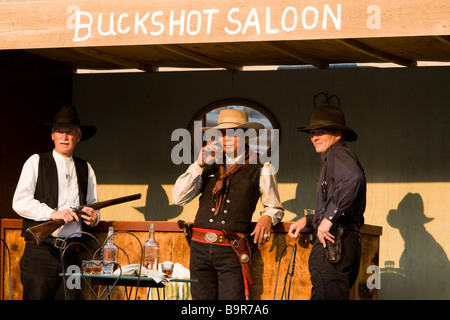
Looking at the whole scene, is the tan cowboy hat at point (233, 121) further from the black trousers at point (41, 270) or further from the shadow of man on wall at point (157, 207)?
the shadow of man on wall at point (157, 207)

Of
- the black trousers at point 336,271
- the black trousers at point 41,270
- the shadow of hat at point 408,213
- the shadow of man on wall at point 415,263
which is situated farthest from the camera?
the shadow of hat at point 408,213

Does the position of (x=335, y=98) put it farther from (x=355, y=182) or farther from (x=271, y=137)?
(x=355, y=182)

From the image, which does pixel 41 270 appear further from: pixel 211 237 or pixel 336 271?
pixel 336 271

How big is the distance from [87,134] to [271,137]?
8.13ft

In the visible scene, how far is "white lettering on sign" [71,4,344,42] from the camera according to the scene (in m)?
6.47

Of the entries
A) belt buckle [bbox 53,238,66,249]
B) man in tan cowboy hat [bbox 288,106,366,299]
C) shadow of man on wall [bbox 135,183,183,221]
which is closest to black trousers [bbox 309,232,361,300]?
man in tan cowboy hat [bbox 288,106,366,299]

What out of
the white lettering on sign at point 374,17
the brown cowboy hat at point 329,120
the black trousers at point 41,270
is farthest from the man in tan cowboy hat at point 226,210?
the white lettering on sign at point 374,17

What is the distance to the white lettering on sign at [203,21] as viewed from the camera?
6.47 meters

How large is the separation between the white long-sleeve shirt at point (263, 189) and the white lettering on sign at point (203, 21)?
1175mm

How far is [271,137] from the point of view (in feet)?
30.8

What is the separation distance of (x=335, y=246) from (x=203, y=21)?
7.17 ft

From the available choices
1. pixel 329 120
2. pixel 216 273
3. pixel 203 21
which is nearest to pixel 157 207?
pixel 216 273

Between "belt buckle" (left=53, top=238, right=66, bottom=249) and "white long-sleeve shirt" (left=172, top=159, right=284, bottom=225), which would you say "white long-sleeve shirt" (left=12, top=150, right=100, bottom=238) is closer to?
"belt buckle" (left=53, top=238, right=66, bottom=249)
